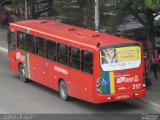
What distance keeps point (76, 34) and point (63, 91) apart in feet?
7.81

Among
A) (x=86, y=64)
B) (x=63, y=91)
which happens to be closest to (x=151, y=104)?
(x=86, y=64)

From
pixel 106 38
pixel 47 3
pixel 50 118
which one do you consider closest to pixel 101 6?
pixel 106 38

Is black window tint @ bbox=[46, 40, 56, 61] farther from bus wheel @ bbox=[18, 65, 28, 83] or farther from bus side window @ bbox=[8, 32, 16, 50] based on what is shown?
bus side window @ bbox=[8, 32, 16, 50]

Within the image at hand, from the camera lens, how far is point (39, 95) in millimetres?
20719

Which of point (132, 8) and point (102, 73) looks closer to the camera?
point (102, 73)

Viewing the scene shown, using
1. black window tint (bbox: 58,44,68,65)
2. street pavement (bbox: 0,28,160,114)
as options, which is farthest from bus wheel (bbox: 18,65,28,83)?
black window tint (bbox: 58,44,68,65)

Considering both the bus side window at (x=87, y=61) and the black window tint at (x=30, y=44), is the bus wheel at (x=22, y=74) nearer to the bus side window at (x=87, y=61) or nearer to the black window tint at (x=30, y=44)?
the black window tint at (x=30, y=44)

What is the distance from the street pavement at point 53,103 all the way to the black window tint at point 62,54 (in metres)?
1.59

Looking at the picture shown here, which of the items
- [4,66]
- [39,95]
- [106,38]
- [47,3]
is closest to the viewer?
[106,38]

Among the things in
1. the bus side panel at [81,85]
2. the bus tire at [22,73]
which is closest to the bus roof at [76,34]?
the bus side panel at [81,85]

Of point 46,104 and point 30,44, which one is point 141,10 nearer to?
point 30,44

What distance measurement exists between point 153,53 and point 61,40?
19.6 ft

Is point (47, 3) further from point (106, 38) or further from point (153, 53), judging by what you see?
point (106, 38)

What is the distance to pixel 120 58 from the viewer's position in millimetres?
17688
